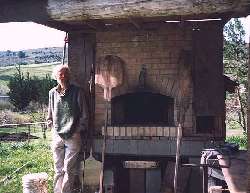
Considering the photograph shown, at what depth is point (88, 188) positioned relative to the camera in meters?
6.99

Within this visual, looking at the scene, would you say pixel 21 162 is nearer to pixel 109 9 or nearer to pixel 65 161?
pixel 65 161

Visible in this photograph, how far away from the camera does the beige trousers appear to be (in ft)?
21.6

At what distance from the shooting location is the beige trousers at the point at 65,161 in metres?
6.58

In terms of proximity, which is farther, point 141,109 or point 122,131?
point 141,109

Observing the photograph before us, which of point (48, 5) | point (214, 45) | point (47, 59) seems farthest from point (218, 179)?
point (47, 59)

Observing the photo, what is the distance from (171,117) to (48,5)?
123 inches

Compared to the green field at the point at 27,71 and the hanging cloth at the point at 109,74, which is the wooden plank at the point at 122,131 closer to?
the hanging cloth at the point at 109,74

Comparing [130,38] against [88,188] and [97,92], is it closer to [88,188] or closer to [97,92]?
[97,92]

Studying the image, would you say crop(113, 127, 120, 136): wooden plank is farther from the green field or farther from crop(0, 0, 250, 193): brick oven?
the green field

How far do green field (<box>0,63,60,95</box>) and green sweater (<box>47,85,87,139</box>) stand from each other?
3850 cm

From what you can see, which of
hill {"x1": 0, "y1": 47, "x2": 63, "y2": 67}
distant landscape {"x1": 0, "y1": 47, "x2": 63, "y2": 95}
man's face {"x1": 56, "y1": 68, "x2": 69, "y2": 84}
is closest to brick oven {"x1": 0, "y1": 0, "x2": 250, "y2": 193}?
man's face {"x1": 56, "y1": 68, "x2": 69, "y2": 84}

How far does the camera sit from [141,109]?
7.51 m

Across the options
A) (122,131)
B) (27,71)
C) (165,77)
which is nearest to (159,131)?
(122,131)

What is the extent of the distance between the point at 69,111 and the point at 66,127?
0.85ft
